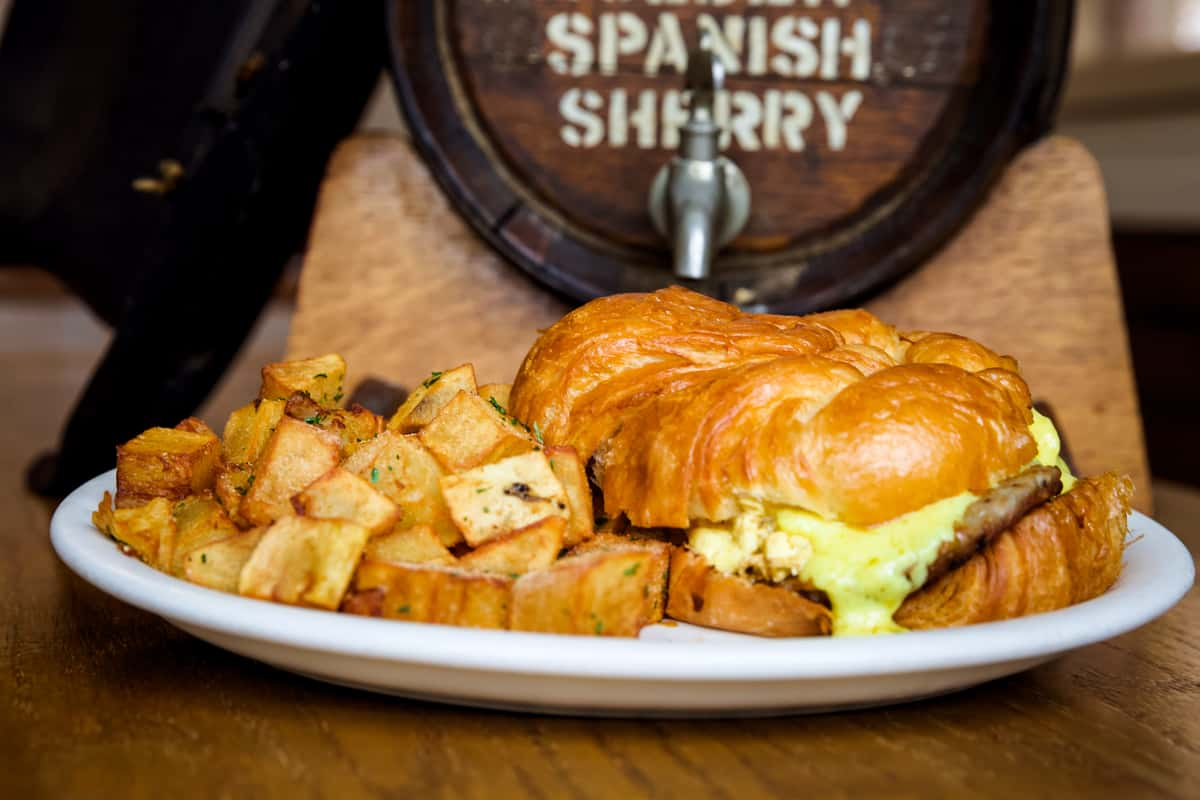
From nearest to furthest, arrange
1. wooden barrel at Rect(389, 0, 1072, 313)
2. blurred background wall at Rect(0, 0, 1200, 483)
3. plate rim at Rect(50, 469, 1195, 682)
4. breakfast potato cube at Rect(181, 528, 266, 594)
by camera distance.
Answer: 1. plate rim at Rect(50, 469, 1195, 682)
2. breakfast potato cube at Rect(181, 528, 266, 594)
3. wooden barrel at Rect(389, 0, 1072, 313)
4. blurred background wall at Rect(0, 0, 1200, 483)

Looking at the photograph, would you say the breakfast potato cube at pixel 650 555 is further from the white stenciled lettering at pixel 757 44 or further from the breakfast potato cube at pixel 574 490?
the white stenciled lettering at pixel 757 44

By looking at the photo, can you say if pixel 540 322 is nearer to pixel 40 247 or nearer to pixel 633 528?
pixel 633 528

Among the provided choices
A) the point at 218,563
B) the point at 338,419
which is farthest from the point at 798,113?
the point at 218,563

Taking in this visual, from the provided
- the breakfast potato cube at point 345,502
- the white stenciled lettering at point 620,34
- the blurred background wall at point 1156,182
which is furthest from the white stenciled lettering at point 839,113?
the blurred background wall at point 1156,182

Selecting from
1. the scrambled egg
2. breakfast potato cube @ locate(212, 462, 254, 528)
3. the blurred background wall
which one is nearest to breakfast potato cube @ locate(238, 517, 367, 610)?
breakfast potato cube @ locate(212, 462, 254, 528)

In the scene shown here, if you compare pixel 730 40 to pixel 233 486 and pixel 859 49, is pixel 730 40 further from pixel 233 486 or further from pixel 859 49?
pixel 233 486

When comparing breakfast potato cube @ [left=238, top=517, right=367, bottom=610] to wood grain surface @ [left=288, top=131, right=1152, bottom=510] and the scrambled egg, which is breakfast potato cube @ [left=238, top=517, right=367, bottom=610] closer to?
the scrambled egg
